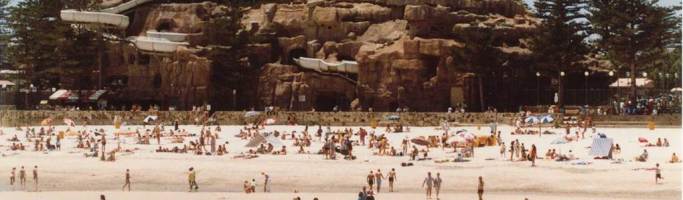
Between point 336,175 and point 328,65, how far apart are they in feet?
88.3

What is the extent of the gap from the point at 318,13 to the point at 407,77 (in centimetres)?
942

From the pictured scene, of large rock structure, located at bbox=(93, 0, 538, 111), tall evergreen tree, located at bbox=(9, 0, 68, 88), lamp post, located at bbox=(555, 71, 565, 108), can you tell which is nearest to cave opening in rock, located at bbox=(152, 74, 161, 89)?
large rock structure, located at bbox=(93, 0, 538, 111)

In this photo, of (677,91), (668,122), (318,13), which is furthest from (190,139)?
(677,91)

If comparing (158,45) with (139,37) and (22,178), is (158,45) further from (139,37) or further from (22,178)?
(22,178)

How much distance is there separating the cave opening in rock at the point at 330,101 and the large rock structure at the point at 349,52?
7cm

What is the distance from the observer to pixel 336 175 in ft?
110

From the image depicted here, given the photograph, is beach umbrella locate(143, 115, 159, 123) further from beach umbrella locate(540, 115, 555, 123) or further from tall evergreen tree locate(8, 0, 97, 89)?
beach umbrella locate(540, 115, 555, 123)

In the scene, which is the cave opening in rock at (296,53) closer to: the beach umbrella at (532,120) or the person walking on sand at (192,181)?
the beach umbrella at (532,120)

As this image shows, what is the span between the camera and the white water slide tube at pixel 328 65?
5947 cm

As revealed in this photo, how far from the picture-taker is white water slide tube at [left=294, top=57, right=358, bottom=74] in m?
59.5

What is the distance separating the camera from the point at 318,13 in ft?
208

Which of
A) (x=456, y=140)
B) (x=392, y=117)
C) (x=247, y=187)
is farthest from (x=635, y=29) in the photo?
(x=247, y=187)

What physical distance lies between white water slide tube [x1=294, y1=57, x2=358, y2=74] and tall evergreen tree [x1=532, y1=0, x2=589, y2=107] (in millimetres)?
10982

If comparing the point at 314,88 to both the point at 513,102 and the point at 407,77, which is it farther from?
the point at 513,102
